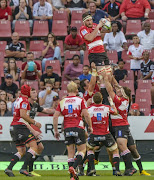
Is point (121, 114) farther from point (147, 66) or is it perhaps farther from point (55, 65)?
point (55, 65)

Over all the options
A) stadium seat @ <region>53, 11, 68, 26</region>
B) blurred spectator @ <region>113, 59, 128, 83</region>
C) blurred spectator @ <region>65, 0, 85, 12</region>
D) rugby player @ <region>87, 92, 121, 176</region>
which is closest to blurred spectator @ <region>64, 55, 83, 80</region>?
blurred spectator @ <region>113, 59, 128, 83</region>

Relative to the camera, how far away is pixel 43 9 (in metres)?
21.4

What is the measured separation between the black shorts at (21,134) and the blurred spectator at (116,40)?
26.7 ft

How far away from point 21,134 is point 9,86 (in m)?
5.96

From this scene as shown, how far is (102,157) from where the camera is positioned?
643 inches

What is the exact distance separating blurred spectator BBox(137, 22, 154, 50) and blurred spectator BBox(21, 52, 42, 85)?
3.82 meters

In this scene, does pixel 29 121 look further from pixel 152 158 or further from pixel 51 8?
pixel 51 8

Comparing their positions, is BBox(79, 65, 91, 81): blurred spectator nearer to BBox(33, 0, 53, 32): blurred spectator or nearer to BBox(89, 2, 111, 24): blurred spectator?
BBox(89, 2, 111, 24): blurred spectator

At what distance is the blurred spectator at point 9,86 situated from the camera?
60.1ft

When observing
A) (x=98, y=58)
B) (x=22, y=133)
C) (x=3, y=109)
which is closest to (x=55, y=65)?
(x=3, y=109)

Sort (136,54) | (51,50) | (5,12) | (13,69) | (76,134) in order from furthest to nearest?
(5,12), (51,50), (136,54), (13,69), (76,134)

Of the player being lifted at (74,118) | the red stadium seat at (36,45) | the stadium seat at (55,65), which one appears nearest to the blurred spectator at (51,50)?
the stadium seat at (55,65)

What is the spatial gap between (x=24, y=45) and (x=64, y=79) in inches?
87.2

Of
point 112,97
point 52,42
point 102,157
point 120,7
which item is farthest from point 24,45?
point 112,97
